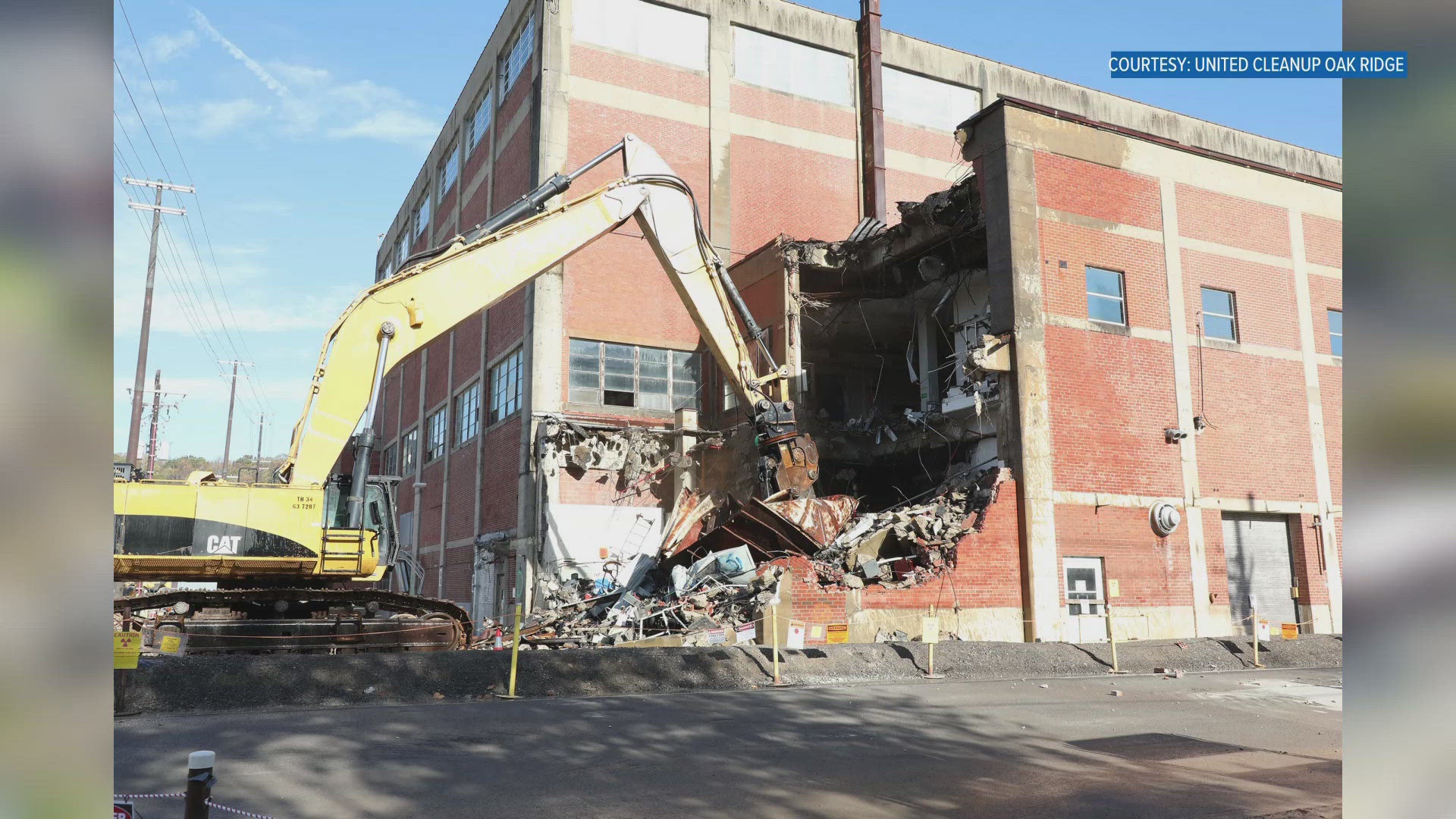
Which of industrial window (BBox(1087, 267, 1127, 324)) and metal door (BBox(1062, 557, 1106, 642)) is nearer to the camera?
metal door (BBox(1062, 557, 1106, 642))

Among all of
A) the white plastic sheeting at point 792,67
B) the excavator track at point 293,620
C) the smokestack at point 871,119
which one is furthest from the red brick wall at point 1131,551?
the white plastic sheeting at point 792,67

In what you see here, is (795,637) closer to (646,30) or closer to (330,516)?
(330,516)

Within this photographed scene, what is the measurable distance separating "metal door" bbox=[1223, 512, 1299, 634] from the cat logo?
19522 mm

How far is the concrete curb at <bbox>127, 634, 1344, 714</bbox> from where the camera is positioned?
10539mm

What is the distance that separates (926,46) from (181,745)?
1316 inches

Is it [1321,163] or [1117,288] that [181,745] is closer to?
[1117,288]

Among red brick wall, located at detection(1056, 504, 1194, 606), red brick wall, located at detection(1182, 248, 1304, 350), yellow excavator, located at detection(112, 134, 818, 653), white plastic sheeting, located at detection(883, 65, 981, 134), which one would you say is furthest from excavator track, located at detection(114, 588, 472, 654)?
white plastic sheeting, located at detection(883, 65, 981, 134)

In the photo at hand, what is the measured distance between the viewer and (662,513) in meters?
26.9

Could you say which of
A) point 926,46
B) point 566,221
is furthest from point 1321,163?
point 566,221

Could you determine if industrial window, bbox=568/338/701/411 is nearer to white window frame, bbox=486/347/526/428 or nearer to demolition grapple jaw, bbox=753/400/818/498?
white window frame, bbox=486/347/526/428

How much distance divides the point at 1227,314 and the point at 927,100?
15803mm

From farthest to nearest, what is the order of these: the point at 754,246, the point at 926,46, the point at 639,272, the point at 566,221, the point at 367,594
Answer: the point at 926,46 < the point at 754,246 < the point at 639,272 < the point at 566,221 < the point at 367,594

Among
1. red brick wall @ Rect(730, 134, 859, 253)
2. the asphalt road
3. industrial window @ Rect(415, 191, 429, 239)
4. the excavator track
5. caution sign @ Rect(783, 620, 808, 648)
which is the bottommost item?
the asphalt road

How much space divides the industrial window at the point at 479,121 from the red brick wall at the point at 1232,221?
22.9 meters
